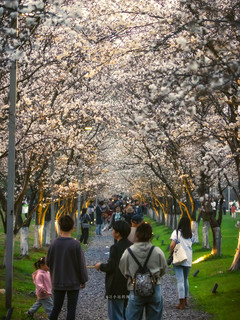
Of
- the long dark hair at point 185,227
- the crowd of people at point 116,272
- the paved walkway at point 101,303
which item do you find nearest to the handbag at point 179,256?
the long dark hair at point 185,227

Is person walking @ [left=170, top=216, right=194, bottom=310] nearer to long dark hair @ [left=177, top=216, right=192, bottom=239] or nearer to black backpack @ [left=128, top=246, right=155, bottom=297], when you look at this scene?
long dark hair @ [left=177, top=216, right=192, bottom=239]

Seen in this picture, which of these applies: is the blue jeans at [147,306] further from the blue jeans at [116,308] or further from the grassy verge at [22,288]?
the grassy verge at [22,288]

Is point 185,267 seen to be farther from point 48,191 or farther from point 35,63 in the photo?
point 48,191

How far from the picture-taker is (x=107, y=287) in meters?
8.45

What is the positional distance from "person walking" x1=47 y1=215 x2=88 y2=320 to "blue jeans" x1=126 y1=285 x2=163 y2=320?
126 cm

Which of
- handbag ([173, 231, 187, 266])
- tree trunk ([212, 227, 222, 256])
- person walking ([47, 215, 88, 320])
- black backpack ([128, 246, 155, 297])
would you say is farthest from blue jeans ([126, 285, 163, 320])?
tree trunk ([212, 227, 222, 256])

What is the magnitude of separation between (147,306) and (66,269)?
1525 millimetres

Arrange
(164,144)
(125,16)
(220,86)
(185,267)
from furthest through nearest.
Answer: (164,144) → (125,16) → (185,267) → (220,86)

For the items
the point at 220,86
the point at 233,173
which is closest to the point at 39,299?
the point at 220,86

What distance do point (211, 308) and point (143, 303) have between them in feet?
17.4

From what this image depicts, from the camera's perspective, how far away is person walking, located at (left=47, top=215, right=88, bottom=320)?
8.59 m

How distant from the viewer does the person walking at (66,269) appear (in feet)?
28.2

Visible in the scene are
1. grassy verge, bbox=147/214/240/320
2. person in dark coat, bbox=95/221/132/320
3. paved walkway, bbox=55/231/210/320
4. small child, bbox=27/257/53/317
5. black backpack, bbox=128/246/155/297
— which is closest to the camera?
black backpack, bbox=128/246/155/297

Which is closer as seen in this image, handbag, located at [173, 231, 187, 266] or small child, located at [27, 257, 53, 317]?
small child, located at [27, 257, 53, 317]
